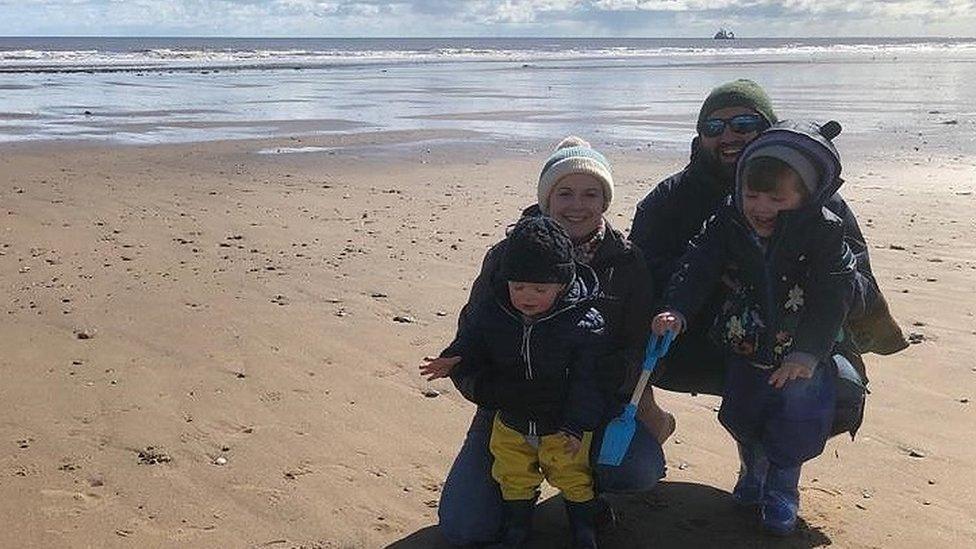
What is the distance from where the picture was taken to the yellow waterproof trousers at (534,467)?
3.36 metres

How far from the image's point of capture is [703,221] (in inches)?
154

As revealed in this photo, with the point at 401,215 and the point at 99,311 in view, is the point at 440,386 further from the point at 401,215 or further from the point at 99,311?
the point at 401,215

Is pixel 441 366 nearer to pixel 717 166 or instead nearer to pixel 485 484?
pixel 485 484

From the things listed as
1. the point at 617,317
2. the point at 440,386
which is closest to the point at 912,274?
the point at 440,386

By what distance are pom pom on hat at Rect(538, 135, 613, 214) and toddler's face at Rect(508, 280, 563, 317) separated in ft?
1.53

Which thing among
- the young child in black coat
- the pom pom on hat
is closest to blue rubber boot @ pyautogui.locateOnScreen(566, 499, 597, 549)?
the young child in black coat

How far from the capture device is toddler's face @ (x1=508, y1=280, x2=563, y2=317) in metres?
3.20

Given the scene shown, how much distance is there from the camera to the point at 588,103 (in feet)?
75.3

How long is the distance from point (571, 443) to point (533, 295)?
519 millimetres

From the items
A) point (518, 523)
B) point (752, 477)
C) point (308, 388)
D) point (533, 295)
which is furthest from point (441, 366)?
point (308, 388)

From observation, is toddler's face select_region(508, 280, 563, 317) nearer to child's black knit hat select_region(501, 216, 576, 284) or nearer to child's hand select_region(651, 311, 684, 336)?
child's black knit hat select_region(501, 216, 576, 284)

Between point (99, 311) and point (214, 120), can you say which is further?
point (214, 120)

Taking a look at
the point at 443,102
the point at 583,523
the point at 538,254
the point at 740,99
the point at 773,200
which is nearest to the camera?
the point at 538,254

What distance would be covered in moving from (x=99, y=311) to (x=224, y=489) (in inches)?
107
